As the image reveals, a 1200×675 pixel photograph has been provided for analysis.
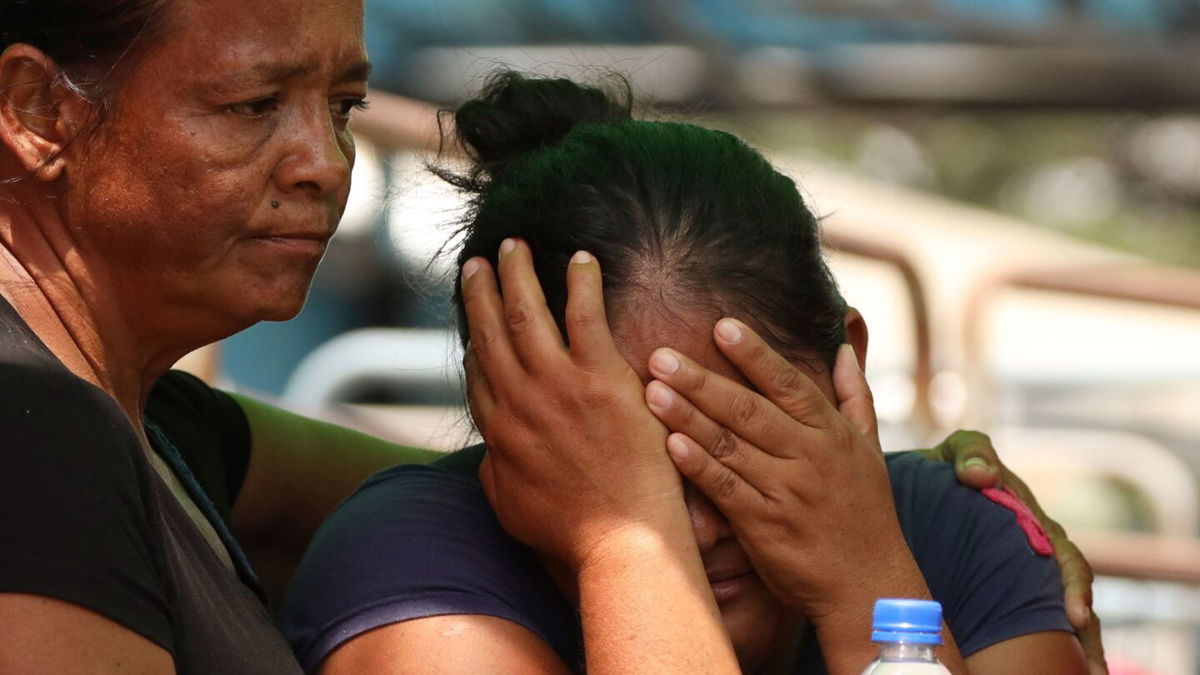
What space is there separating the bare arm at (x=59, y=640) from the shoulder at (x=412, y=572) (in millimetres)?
426

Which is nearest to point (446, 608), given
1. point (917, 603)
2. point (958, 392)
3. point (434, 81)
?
point (917, 603)

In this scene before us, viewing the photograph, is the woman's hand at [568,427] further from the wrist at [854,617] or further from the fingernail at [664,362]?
the wrist at [854,617]

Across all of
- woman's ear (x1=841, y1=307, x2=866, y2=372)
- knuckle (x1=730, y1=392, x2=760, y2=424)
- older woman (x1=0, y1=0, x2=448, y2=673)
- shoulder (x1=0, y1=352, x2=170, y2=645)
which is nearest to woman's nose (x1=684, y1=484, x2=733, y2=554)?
knuckle (x1=730, y1=392, x2=760, y2=424)

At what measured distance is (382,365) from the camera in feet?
15.1

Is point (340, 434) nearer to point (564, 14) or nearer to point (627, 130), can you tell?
point (627, 130)

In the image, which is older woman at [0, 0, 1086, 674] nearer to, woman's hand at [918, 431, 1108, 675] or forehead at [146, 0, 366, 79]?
forehead at [146, 0, 366, 79]

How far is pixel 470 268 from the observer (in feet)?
6.56

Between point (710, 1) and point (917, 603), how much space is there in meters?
8.09

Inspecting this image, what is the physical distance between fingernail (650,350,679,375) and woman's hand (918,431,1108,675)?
616 mm

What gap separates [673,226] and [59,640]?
88 centimetres

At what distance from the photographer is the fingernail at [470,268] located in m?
1.99

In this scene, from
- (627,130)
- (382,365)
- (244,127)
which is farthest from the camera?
(382,365)

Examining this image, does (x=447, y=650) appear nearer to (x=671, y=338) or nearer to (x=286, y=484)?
(x=671, y=338)

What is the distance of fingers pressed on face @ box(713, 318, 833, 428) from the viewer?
6.07 feet
